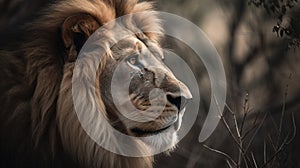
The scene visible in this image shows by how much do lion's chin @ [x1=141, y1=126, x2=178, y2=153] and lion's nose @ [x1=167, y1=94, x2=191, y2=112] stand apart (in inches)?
5.8

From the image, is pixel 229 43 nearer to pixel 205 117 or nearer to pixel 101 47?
pixel 205 117

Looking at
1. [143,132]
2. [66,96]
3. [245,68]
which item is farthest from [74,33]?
[245,68]

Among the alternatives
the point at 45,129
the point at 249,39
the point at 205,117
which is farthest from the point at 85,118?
the point at 249,39

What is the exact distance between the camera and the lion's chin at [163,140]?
165 inches

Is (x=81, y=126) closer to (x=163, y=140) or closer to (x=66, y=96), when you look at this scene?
(x=66, y=96)

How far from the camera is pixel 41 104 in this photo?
13.6ft

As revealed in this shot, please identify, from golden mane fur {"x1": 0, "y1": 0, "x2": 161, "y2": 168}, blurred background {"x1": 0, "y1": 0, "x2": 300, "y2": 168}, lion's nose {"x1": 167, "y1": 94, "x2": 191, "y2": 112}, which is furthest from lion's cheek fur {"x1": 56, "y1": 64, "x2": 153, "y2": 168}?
blurred background {"x1": 0, "y1": 0, "x2": 300, "y2": 168}

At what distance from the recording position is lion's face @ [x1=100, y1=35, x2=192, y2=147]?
13.4ft

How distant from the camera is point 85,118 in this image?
163 inches

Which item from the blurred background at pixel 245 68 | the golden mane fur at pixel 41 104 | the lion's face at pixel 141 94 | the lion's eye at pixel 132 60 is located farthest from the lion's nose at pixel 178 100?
the blurred background at pixel 245 68

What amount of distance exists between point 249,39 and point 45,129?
4887 mm

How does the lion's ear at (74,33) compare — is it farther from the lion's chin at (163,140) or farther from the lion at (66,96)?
the lion's chin at (163,140)

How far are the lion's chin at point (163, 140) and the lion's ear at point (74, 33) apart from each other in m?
0.58

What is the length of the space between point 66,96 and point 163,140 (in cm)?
55
